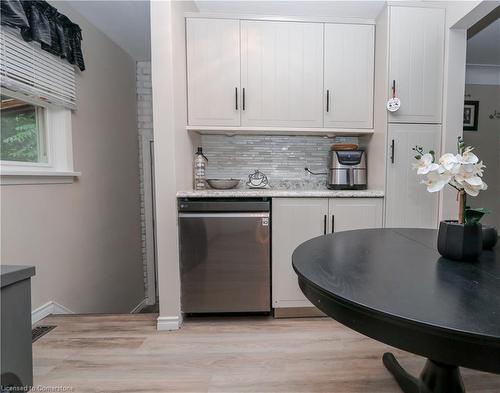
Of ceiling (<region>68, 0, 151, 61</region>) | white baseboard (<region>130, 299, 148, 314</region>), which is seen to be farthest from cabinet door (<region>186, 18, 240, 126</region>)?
white baseboard (<region>130, 299, 148, 314</region>)

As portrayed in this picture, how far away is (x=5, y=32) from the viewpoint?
1.60 meters

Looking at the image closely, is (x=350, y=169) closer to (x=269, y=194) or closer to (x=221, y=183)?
(x=269, y=194)

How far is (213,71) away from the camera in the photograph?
220cm

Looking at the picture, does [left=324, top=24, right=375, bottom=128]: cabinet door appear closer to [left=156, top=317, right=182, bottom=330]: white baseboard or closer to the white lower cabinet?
the white lower cabinet

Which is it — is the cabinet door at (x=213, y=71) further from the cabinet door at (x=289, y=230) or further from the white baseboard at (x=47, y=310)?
the white baseboard at (x=47, y=310)

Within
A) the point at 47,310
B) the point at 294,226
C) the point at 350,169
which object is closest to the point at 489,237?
the point at 294,226

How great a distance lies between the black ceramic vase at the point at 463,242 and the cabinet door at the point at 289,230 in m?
1.14

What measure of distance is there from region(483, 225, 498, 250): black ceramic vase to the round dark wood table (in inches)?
1.5

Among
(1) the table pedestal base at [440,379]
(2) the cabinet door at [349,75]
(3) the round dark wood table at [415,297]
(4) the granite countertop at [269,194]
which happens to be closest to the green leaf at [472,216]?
(3) the round dark wood table at [415,297]

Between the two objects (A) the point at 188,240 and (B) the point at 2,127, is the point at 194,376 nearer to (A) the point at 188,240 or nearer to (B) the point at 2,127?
(A) the point at 188,240

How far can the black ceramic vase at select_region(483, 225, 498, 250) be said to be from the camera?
1010 mm

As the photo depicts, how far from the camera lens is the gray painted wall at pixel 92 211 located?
1.82 meters

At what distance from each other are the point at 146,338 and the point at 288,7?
285 cm

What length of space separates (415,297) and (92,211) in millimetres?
2685
